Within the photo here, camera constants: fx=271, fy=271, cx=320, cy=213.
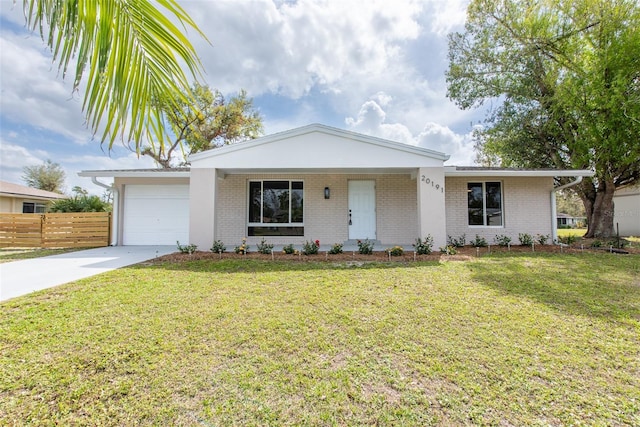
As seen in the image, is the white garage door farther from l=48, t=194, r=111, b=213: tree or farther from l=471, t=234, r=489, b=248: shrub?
l=471, t=234, r=489, b=248: shrub

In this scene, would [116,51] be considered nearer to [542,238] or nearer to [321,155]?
[321,155]

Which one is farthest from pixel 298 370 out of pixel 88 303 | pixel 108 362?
pixel 88 303

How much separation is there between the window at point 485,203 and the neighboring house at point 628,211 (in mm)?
12595

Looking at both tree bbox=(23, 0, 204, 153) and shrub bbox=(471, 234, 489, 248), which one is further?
shrub bbox=(471, 234, 489, 248)

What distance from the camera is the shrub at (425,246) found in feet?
26.5

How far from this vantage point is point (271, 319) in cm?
356

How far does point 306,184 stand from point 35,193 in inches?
776

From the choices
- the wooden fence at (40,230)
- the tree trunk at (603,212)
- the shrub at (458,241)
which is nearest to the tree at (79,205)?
the wooden fence at (40,230)

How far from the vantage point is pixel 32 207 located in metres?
17.9

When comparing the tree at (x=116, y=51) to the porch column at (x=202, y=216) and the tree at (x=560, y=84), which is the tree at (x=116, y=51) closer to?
the porch column at (x=202, y=216)

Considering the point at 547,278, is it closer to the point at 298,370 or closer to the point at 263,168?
the point at 298,370

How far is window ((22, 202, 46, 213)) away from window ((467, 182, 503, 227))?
1011 inches

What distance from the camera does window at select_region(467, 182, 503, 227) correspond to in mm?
10500

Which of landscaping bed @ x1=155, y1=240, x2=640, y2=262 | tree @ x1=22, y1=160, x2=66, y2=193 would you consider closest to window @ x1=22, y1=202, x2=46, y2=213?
tree @ x1=22, y1=160, x2=66, y2=193
